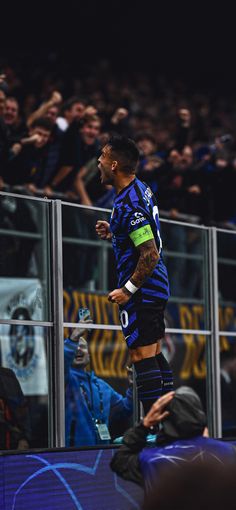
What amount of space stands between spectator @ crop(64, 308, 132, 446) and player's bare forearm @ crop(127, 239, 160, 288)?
123 centimetres

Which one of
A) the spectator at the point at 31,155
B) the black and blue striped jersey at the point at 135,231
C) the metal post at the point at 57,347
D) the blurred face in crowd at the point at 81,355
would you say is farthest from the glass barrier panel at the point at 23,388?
the spectator at the point at 31,155

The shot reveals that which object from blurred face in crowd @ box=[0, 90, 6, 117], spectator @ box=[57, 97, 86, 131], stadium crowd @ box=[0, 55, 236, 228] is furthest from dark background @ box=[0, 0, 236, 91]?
blurred face in crowd @ box=[0, 90, 6, 117]

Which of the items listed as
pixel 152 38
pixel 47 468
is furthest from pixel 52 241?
pixel 152 38

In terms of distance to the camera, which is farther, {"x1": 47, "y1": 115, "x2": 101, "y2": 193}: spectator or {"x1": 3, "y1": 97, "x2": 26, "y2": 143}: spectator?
{"x1": 47, "y1": 115, "x2": 101, "y2": 193}: spectator

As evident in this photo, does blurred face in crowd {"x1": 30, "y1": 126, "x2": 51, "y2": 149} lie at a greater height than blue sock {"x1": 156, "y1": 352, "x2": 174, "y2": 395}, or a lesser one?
greater

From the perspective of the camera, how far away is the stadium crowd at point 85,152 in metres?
10.3

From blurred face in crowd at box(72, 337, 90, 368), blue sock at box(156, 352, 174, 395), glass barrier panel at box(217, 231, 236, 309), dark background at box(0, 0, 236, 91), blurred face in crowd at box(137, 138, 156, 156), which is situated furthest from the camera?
dark background at box(0, 0, 236, 91)

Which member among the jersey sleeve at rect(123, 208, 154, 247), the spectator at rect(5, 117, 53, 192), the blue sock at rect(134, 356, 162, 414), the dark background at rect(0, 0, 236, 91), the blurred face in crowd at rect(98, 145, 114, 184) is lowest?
the blue sock at rect(134, 356, 162, 414)

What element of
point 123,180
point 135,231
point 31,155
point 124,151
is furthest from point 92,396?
point 31,155

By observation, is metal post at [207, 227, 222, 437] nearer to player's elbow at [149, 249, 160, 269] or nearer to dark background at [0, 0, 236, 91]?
player's elbow at [149, 249, 160, 269]

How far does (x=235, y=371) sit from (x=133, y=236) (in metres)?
3.94

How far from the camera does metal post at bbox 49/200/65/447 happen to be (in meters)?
7.14

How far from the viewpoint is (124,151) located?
6605 millimetres

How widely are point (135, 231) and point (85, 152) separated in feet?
16.8
